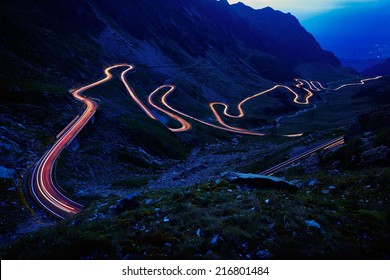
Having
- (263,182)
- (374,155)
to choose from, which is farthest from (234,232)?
(374,155)

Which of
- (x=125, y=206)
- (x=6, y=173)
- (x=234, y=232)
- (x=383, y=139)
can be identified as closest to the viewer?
(x=234, y=232)

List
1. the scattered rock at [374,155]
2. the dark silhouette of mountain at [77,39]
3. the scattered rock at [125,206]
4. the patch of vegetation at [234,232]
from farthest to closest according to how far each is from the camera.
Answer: the dark silhouette of mountain at [77,39] < the scattered rock at [374,155] < the scattered rock at [125,206] < the patch of vegetation at [234,232]

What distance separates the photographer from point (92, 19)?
152000mm

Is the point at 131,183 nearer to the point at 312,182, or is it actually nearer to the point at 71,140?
the point at 71,140

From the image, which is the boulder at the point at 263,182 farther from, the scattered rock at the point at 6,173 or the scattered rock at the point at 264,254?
the scattered rock at the point at 6,173

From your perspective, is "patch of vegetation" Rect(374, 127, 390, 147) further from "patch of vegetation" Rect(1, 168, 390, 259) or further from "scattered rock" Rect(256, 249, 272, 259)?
"scattered rock" Rect(256, 249, 272, 259)

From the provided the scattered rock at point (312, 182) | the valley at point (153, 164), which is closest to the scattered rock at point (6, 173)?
the valley at point (153, 164)

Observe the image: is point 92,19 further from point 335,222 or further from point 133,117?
point 335,222

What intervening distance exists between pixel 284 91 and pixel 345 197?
643 ft

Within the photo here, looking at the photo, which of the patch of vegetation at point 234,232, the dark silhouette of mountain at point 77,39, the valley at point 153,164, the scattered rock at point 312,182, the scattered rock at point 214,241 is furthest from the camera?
the dark silhouette of mountain at point 77,39

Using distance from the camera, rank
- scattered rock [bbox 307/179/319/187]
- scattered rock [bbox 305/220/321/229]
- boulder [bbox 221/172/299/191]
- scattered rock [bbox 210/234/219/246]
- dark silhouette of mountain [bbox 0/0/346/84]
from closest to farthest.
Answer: scattered rock [bbox 210/234/219/246], scattered rock [bbox 305/220/321/229], boulder [bbox 221/172/299/191], scattered rock [bbox 307/179/319/187], dark silhouette of mountain [bbox 0/0/346/84]

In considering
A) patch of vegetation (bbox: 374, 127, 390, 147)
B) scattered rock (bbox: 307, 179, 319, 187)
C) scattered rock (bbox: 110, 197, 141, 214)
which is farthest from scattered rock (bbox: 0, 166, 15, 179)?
patch of vegetation (bbox: 374, 127, 390, 147)

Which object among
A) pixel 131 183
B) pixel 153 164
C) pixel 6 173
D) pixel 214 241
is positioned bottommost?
pixel 6 173

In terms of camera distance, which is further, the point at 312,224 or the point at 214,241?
the point at 312,224
